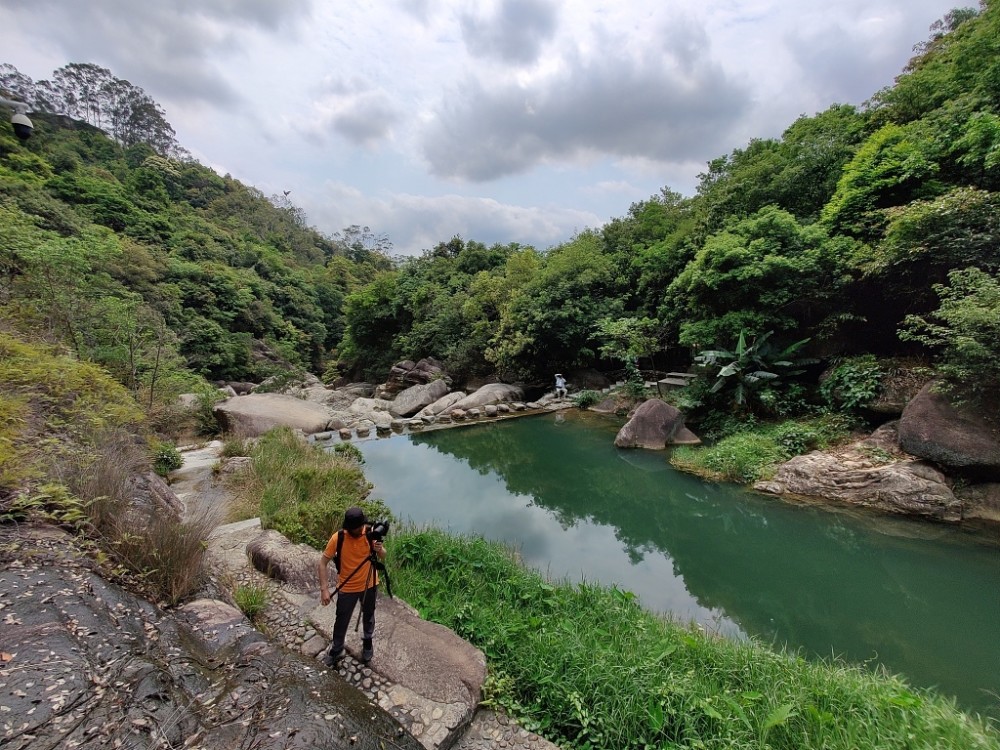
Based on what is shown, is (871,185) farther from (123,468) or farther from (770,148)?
(123,468)

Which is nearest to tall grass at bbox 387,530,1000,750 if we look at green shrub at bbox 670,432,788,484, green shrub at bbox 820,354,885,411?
green shrub at bbox 670,432,788,484

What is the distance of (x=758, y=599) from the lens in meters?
4.96

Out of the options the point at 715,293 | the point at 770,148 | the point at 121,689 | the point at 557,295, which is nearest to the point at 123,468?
the point at 121,689

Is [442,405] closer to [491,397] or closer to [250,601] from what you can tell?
[491,397]

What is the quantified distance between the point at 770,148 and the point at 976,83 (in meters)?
5.56

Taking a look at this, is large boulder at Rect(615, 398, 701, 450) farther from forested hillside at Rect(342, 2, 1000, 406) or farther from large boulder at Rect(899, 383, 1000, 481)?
large boulder at Rect(899, 383, 1000, 481)

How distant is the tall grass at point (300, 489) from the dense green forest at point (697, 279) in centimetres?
405

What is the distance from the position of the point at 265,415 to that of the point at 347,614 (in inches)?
348

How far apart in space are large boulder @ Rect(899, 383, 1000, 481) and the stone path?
7475 millimetres

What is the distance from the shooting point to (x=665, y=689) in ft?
9.11

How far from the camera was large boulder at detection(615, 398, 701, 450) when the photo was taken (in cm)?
1018

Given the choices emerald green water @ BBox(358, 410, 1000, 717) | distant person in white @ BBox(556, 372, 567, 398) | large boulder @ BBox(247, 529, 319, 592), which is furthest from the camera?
distant person in white @ BBox(556, 372, 567, 398)

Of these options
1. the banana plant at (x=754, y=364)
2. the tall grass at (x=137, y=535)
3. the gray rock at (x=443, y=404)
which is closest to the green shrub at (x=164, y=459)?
the tall grass at (x=137, y=535)

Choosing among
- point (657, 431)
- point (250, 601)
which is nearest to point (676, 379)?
point (657, 431)
